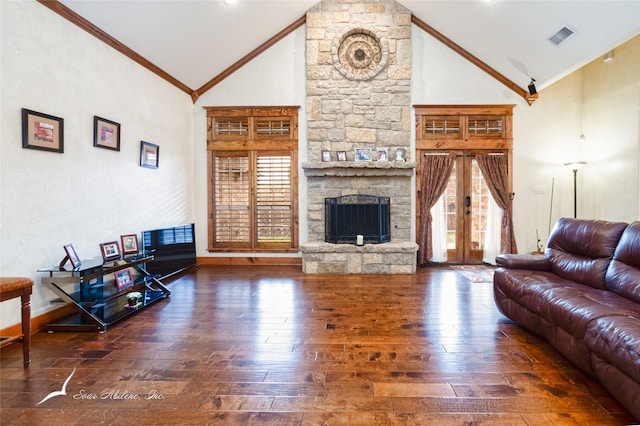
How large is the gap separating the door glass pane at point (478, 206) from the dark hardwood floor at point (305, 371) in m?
2.47

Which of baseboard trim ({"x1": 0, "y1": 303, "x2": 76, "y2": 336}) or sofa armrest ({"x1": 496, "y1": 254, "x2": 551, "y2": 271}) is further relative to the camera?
sofa armrest ({"x1": 496, "y1": 254, "x2": 551, "y2": 271})

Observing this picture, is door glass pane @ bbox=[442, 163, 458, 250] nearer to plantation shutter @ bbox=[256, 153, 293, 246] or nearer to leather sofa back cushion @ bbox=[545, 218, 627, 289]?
leather sofa back cushion @ bbox=[545, 218, 627, 289]

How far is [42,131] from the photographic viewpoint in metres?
2.79

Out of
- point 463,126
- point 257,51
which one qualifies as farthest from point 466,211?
point 257,51

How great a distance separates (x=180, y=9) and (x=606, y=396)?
5.44 m

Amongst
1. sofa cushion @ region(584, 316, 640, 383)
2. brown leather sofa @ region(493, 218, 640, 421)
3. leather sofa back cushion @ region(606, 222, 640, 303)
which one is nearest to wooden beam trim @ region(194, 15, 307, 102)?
brown leather sofa @ region(493, 218, 640, 421)

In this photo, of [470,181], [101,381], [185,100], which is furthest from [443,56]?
[101,381]

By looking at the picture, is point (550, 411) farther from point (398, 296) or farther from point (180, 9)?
point (180, 9)

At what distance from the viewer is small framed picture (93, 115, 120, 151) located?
3420 mm

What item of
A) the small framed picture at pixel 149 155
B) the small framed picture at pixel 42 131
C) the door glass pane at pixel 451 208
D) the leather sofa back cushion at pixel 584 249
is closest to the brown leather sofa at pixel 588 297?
the leather sofa back cushion at pixel 584 249

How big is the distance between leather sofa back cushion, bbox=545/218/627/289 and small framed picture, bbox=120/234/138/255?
15.4 ft

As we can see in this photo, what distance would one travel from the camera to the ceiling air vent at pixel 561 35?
3.99 metres

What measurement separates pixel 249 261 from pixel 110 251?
2.51m

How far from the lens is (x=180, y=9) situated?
3.83 metres
